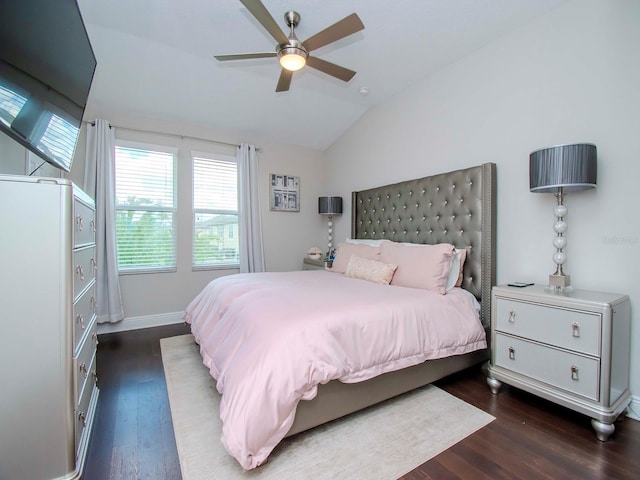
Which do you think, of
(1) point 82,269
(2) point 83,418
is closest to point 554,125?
(1) point 82,269

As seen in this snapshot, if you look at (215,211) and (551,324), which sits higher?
(215,211)

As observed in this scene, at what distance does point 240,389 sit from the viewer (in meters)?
1.45

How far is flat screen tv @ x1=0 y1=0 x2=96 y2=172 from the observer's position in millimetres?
1306

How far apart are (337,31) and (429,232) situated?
81.4 inches

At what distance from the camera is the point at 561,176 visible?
1948mm

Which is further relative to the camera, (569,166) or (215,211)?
(215,211)

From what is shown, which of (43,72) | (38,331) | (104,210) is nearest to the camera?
(38,331)

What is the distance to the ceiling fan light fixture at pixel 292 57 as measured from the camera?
6.93 feet

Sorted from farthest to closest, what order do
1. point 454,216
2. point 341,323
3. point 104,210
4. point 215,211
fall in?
1. point 215,211
2. point 104,210
3. point 454,216
4. point 341,323

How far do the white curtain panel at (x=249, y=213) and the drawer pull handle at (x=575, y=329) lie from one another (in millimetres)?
3499

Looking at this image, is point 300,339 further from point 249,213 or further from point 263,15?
point 249,213

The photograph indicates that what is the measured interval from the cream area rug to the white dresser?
1.88ft

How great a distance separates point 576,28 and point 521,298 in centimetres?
199

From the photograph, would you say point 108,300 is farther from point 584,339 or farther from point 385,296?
point 584,339
